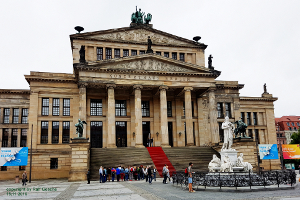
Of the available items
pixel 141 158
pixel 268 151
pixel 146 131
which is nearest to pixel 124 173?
pixel 141 158

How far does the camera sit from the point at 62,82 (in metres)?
43.5

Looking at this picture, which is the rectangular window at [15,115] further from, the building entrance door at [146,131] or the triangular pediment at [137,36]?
the building entrance door at [146,131]

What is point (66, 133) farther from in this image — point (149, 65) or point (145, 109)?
point (149, 65)

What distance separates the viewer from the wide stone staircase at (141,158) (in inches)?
1286

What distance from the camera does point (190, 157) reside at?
3606 cm

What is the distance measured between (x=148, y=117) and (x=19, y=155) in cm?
2059

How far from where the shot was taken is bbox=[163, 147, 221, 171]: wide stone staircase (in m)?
33.6

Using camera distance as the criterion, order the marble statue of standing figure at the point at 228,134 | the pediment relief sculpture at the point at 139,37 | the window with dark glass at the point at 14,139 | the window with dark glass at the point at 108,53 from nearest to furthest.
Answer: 1. the marble statue of standing figure at the point at 228,134
2. the window with dark glass at the point at 14,139
3. the window with dark glass at the point at 108,53
4. the pediment relief sculpture at the point at 139,37

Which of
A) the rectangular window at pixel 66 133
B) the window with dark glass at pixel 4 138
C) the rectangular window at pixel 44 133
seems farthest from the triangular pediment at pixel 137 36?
the window with dark glass at pixel 4 138

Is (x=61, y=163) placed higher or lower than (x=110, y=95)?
lower

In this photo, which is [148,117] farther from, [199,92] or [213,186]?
[213,186]

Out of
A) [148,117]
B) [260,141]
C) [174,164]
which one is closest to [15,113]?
[148,117]

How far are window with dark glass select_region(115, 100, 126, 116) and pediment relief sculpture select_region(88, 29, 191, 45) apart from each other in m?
10.9

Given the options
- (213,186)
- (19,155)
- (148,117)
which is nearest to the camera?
(213,186)
